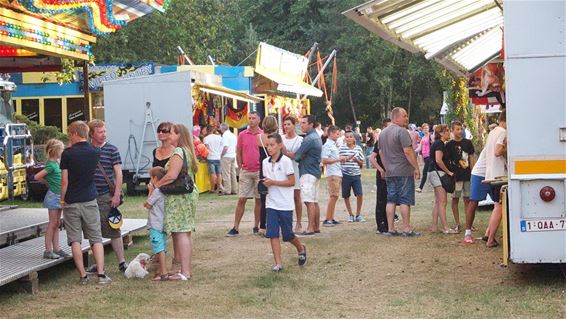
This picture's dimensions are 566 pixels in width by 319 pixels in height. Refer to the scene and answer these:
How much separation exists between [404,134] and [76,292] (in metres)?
5.09

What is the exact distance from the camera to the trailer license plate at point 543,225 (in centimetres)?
794

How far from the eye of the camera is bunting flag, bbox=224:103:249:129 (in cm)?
2700

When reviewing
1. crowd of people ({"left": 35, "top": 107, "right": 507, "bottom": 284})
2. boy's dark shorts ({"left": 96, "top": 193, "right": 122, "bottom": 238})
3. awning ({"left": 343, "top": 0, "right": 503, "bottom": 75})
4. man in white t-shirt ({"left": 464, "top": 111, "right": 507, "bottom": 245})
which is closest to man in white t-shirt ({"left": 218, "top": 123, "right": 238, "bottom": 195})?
crowd of people ({"left": 35, "top": 107, "right": 507, "bottom": 284})

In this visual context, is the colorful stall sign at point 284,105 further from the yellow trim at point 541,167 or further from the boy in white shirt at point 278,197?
the yellow trim at point 541,167

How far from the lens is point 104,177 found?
31.3 feet

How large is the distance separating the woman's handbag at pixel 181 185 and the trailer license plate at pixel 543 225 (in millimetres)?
3350

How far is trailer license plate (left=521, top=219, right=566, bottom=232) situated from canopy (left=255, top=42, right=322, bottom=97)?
19636 millimetres

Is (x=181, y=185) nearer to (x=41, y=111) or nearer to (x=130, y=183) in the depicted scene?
(x=130, y=183)

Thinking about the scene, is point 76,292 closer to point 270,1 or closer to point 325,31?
point 325,31

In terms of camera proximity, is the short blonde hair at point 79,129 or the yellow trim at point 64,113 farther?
the yellow trim at point 64,113

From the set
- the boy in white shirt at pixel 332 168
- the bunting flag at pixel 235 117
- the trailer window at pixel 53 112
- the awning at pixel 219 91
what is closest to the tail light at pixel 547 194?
the boy in white shirt at pixel 332 168

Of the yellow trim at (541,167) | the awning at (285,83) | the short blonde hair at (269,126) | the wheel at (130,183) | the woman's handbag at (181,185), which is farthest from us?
the awning at (285,83)

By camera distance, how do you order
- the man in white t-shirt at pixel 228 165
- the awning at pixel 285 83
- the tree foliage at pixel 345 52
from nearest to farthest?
the man in white t-shirt at pixel 228 165
the awning at pixel 285 83
the tree foliage at pixel 345 52

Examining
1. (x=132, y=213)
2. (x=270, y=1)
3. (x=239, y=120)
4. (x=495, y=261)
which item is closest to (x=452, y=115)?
(x=239, y=120)
